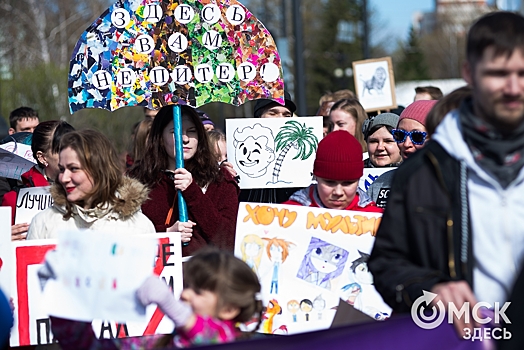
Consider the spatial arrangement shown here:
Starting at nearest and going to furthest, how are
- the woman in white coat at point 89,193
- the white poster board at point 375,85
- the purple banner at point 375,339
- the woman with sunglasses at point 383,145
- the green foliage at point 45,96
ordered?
the purple banner at point 375,339 → the woman in white coat at point 89,193 → the woman with sunglasses at point 383,145 → the white poster board at point 375,85 → the green foliage at point 45,96

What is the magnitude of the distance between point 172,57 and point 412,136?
5.36 ft

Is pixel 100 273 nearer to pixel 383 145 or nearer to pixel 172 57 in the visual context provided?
pixel 172 57

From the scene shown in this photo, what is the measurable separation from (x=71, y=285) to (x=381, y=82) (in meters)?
7.74

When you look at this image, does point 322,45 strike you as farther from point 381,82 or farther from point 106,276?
point 106,276

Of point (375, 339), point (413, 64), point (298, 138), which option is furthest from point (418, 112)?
point (413, 64)

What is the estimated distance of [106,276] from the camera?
9.25ft

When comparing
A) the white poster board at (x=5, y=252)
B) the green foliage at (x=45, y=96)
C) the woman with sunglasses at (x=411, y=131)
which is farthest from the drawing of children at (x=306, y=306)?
the green foliage at (x=45, y=96)

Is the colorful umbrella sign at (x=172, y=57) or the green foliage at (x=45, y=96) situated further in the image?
the green foliage at (x=45, y=96)

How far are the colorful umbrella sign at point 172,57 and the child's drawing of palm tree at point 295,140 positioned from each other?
696mm

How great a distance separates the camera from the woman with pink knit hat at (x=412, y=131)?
207 inches

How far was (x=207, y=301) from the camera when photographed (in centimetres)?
297

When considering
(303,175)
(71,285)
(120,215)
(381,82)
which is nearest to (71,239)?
(71,285)

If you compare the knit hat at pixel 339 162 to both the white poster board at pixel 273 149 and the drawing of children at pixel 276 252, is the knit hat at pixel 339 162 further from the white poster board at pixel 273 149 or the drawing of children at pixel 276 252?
the white poster board at pixel 273 149

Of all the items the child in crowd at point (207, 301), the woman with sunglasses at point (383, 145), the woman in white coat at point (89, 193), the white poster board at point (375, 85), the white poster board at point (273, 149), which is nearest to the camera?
the child in crowd at point (207, 301)
